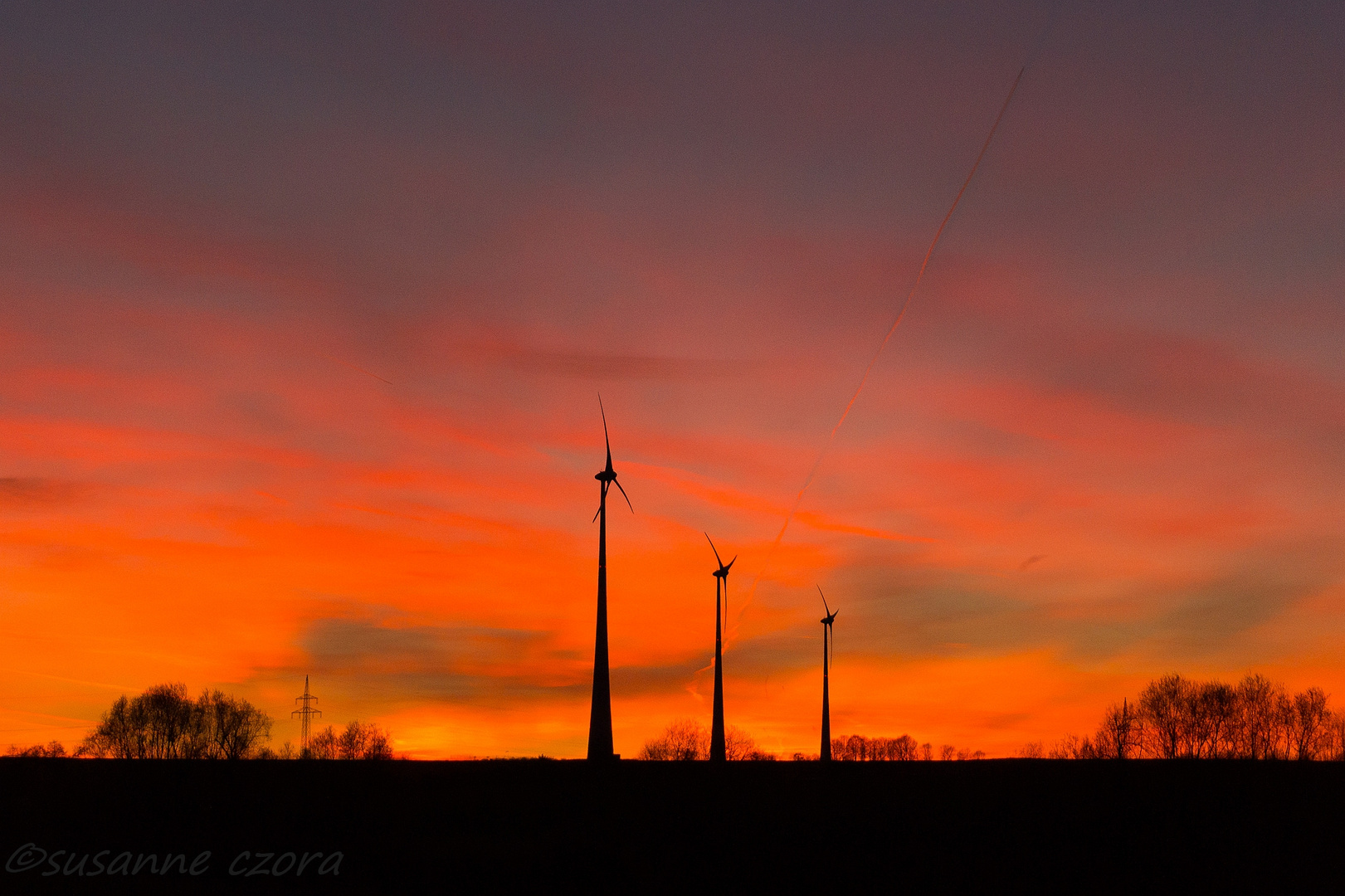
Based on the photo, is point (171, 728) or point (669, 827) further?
point (171, 728)

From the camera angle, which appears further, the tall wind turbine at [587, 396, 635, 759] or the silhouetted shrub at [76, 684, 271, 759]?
the silhouetted shrub at [76, 684, 271, 759]

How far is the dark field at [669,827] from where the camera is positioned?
43.0 m

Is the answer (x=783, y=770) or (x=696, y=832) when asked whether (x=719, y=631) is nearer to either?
(x=783, y=770)

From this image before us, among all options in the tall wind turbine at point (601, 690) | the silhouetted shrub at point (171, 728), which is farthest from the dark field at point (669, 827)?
the silhouetted shrub at point (171, 728)

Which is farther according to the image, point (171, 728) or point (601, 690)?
point (171, 728)

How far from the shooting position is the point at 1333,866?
4356 cm

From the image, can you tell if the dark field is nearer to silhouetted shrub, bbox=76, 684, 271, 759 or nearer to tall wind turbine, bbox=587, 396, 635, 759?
tall wind turbine, bbox=587, 396, 635, 759

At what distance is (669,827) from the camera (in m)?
49.6

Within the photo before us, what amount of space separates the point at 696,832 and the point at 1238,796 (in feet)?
91.5

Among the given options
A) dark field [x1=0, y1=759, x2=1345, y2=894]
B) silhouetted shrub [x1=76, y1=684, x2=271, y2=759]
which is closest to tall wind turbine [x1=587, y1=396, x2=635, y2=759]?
dark field [x1=0, y1=759, x2=1345, y2=894]

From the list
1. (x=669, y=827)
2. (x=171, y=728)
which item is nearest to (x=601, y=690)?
(x=669, y=827)

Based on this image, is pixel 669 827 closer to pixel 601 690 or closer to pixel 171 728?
pixel 601 690

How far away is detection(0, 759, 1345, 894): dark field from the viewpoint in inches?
1693

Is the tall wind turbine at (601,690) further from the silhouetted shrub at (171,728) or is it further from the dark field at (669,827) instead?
the silhouetted shrub at (171,728)
